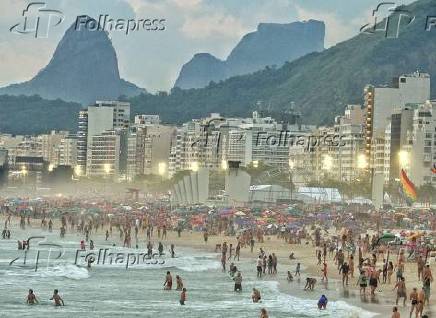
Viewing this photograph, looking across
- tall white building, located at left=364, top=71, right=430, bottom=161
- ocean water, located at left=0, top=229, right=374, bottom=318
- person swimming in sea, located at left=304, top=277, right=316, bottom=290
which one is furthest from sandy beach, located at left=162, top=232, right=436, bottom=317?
tall white building, located at left=364, top=71, right=430, bottom=161

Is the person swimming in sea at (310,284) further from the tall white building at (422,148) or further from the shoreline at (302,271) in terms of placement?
the tall white building at (422,148)

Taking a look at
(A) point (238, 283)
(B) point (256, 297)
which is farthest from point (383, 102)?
(B) point (256, 297)

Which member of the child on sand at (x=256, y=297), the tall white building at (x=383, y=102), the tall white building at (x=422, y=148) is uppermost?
the tall white building at (x=383, y=102)

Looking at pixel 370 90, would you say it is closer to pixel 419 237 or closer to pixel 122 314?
pixel 419 237

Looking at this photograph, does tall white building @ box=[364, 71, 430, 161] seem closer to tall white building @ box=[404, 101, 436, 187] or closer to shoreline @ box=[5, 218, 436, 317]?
tall white building @ box=[404, 101, 436, 187]

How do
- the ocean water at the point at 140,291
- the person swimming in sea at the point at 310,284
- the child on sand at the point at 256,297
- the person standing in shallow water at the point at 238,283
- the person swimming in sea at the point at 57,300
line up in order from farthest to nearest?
the person swimming in sea at the point at 310,284 < the person standing in shallow water at the point at 238,283 < the child on sand at the point at 256,297 < the person swimming in sea at the point at 57,300 < the ocean water at the point at 140,291

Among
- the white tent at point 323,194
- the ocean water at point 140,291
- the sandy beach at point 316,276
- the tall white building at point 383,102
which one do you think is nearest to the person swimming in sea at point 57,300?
the ocean water at point 140,291

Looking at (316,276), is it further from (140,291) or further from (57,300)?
(57,300)

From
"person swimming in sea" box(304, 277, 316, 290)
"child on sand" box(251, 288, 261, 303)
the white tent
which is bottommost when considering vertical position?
"child on sand" box(251, 288, 261, 303)
